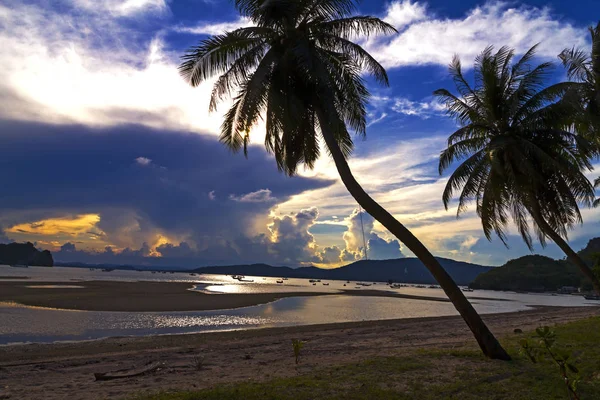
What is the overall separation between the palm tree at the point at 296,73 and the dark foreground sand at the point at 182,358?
5882 millimetres

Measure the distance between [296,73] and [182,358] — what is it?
10.9 m

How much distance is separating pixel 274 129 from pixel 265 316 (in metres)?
23.7

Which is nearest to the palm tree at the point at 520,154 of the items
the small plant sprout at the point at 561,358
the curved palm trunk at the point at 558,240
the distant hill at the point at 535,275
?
the curved palm trunk at the point at 558,240

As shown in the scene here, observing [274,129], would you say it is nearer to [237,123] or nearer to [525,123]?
[237,123]

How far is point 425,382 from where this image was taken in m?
8.68

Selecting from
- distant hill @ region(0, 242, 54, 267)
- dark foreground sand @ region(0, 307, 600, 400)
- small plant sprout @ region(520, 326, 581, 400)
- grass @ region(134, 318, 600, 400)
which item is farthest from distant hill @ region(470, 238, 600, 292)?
distant hill @ region(0, 242, 54, 267)

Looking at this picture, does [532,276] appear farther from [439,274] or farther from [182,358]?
[182,358]

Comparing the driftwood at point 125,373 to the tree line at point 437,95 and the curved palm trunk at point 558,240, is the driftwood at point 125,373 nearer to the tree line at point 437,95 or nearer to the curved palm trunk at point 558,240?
the tree line at point 437,95

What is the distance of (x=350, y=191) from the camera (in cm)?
1177

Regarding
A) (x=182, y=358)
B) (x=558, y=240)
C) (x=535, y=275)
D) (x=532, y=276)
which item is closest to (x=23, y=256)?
(x=532, y=276)

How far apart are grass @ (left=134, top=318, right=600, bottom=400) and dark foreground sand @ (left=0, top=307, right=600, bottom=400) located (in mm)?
1716

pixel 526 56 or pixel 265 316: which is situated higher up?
pixel 526 56

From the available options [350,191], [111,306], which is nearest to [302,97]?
[350,191]

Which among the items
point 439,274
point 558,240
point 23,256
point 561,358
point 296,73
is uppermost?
point 296,73
